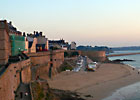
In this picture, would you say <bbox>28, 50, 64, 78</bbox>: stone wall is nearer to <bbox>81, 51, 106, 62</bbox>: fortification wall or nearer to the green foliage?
the green foliage

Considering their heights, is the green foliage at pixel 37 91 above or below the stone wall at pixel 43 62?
below

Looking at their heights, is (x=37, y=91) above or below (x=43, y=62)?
below

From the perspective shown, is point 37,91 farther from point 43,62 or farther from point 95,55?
point 95,55

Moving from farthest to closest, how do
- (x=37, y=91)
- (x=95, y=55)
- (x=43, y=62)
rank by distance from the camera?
(x=95, y=55) → (x=43, y=62) → (x=37, y=91)

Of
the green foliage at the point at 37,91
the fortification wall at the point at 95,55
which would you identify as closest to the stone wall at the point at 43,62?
the green foliage at the point at 37,91

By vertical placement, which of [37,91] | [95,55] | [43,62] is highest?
[43,62]

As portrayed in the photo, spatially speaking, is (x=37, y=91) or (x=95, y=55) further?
(x=95, y=55)

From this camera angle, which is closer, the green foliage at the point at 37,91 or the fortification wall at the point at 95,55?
the green foliage at the point at 37,91

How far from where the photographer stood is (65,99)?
23.6 meters

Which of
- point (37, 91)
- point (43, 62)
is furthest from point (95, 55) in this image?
point (37, 91)

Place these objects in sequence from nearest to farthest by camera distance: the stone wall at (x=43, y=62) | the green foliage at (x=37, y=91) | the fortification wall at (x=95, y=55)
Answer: the green foliage at (x=37, y=91), the stone wall at (x=43, y=62), the fortification wall at (x=95, y=55)

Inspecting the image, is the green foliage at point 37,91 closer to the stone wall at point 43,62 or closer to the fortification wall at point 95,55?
the stone wall at point 43,62

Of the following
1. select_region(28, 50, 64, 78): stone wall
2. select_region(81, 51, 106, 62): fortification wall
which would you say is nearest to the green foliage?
select_region(28, 50, 64, 78): stone wall

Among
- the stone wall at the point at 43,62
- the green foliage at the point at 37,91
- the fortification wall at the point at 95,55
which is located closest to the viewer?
the green foliage at the point at 37,91
